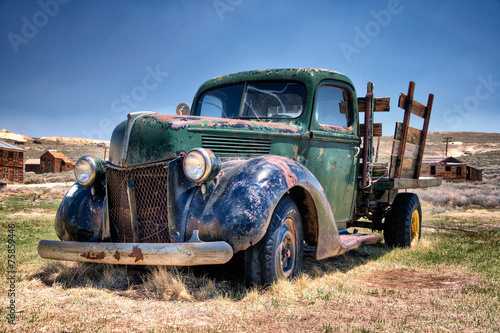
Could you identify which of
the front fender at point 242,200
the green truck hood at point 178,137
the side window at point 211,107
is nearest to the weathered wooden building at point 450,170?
the side window at point 211,107

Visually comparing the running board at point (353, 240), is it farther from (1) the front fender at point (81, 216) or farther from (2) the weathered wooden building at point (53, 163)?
(2) the weathered wooden building at point (53, 163)

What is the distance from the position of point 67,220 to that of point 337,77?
3.51 m

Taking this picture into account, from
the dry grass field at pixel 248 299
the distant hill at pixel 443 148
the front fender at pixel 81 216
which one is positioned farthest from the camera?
the distant hill at pixel 443 148

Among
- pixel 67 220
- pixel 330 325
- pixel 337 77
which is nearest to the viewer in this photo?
pixel 330 325

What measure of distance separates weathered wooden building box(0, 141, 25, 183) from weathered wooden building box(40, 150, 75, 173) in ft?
46.2

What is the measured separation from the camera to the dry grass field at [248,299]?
274cm

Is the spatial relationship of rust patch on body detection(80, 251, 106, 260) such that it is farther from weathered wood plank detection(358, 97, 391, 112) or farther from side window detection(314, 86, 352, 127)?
weathered wood plank detection(358, 97, 391, 112)

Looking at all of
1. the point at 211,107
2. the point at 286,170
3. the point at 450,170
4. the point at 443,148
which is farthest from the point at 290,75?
the point at 443,148

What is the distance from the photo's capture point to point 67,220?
4.21 meters

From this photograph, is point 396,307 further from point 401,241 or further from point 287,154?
point 401,241

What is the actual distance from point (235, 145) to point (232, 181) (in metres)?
0.73

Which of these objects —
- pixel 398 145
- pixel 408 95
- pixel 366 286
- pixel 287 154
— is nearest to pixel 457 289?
pixel 366 286

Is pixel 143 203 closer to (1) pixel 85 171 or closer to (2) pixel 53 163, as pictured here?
(1) pixel 85 171

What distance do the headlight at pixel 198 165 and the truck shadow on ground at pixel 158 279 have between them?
0.86 meters
